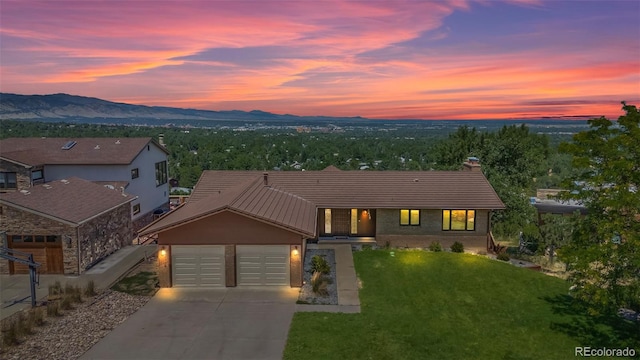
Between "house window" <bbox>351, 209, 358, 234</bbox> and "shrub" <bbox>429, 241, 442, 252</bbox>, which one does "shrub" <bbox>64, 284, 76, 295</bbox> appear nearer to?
"house window" <bbox>351, 209, 358, 234</bbox>

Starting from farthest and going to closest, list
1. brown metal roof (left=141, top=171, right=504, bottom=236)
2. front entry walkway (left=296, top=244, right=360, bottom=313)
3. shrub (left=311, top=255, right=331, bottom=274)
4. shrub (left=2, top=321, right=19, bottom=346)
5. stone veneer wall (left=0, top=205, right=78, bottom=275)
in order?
brown metal roof (left=141, top=171, right=504, bottom=236) → stone veneer wall (left=0, top=205, right=78, bottom=275) → shrub (left=311, top=255, right=331, bottom=274) → front entry walkway (left=296, top=244, right=360, bottom=313) → shrub (left=2, top=321, right=19, bottom=346)

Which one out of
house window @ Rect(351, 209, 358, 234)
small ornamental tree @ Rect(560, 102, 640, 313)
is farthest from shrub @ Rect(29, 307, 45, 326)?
small ornamental tree @ Rect(560, 102, 640, 313)

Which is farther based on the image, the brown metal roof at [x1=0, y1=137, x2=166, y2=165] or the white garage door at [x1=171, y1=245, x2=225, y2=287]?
the brown metal roof at [x1=0, y1=137, x2=166, y2=165]

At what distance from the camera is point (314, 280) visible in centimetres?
2123

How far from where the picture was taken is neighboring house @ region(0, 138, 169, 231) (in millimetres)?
30953

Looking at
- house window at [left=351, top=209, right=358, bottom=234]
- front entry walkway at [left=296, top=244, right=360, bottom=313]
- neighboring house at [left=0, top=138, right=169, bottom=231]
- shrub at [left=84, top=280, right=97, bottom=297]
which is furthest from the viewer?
neighboring house at [left=0, top=138, right=169, bottom=231]

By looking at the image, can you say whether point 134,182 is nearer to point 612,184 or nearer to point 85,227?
point 85,227

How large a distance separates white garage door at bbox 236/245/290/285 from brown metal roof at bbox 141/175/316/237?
1481 millimetres

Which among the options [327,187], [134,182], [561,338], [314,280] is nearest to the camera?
[561,338]

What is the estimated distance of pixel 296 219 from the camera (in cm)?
2294

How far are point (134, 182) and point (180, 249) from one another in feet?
50.7

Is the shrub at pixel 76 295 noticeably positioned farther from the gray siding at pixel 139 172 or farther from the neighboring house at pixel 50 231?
the gray siding at pixel 139 172

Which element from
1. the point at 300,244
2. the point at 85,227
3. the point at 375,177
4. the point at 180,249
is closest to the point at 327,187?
the point at 375,177

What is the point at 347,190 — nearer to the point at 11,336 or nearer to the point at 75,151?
the point at 11,336
